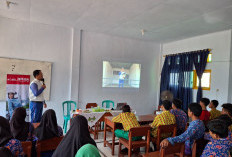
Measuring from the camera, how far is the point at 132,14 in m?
3.74

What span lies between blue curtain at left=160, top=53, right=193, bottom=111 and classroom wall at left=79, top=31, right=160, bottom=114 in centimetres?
45

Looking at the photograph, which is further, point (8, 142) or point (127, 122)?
point (127, 122)

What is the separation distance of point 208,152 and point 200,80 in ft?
12.0

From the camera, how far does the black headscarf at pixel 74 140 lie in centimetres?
145

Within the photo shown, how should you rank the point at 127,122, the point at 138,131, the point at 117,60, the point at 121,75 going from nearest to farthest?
the point at 138,131 → the point at 127,122 → the point at 117,60 → the point at 121,75

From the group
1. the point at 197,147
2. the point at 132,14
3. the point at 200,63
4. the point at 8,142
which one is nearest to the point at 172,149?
the point at 197,147

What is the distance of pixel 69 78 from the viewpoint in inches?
198

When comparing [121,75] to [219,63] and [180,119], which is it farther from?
[180,119]

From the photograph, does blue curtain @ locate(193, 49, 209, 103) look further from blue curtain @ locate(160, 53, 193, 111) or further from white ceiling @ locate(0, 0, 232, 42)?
white ceiling @ locate(0, 0, 232, 42)

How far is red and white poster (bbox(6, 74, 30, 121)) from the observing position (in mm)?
4324

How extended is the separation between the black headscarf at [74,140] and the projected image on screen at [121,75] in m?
4.00

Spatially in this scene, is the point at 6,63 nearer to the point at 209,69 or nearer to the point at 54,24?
the point at 54,24

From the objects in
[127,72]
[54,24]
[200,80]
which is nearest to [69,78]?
[54,24]

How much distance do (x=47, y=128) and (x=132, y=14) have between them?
2.86 metres
